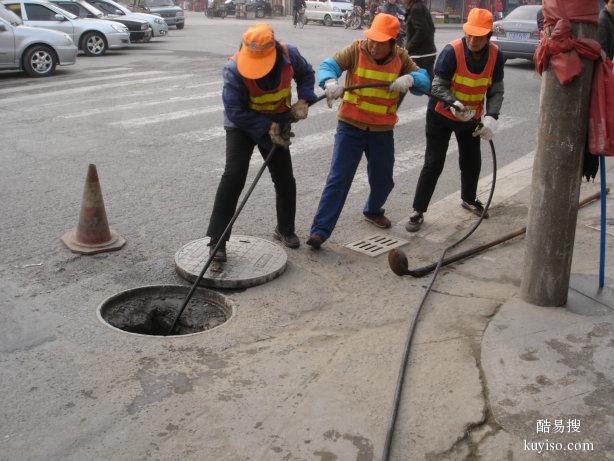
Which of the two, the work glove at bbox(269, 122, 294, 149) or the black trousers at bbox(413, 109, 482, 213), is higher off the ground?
the work glove at bbox(269, 122, 294, 149)

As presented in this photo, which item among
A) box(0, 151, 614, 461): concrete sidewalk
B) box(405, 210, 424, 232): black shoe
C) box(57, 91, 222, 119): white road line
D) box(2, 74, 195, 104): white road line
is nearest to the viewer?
box(0, 151, 614, 461): concrete sidewalk

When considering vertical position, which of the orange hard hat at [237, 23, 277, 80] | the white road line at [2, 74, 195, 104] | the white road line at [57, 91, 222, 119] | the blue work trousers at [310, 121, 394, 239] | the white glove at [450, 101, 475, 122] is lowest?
the white road line at [57, 91, 222, 119]

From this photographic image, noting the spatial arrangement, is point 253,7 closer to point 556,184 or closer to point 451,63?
point 451,63

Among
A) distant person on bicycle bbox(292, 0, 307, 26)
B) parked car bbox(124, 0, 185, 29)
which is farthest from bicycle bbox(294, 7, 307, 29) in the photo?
parked car bbox(124, 0, 185, 29)

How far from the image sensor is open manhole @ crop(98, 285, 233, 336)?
464cm

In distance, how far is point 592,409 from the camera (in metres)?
3.35

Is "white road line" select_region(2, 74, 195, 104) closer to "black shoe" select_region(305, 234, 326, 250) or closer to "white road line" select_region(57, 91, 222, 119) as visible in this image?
"white road line" select_region(57, 91, 222, 119)

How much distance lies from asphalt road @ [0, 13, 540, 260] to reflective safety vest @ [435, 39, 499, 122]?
1.28 meters

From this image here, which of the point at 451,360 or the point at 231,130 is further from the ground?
the point at 231,130

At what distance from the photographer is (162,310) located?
189 inches

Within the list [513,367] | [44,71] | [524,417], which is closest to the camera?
[524,417]

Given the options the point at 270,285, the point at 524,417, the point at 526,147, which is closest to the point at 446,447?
the point at 524,417

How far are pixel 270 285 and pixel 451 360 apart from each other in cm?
155

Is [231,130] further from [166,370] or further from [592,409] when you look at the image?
[592,409]
